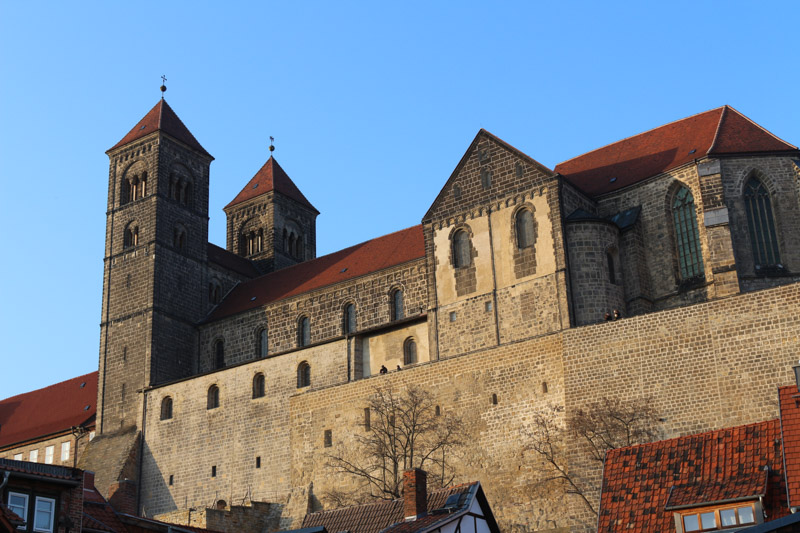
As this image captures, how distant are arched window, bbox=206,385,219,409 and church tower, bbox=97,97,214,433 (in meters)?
4.53

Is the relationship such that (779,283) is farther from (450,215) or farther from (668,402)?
(450,215)

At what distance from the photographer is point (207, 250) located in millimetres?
66500

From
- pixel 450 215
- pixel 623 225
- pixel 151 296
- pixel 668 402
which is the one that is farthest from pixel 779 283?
pixel 151 296

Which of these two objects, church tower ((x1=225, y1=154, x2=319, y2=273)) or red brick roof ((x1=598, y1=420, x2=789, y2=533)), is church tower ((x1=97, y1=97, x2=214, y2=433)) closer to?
church tower ((x1=225, y1=154, x2=319, y2=273))

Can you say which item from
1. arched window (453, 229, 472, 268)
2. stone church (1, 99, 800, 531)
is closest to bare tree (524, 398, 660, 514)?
stone church (1, 99, 800, 531)

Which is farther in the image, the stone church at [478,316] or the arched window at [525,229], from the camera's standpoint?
the arched window at [525,229]

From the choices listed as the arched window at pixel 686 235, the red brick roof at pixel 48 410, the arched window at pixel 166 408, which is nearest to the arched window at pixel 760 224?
the arched window at pixel 686 235

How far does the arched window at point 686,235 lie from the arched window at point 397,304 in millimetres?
13503

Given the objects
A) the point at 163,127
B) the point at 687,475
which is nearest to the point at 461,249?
the point at 163,127

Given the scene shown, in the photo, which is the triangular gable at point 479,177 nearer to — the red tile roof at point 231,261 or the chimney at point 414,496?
the red tile roof at point 231,261

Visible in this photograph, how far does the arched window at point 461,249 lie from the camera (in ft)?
162

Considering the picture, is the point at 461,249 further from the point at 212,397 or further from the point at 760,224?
the point at 212,397

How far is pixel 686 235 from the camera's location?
47.7 meters

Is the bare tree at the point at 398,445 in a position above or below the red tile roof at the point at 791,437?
above
